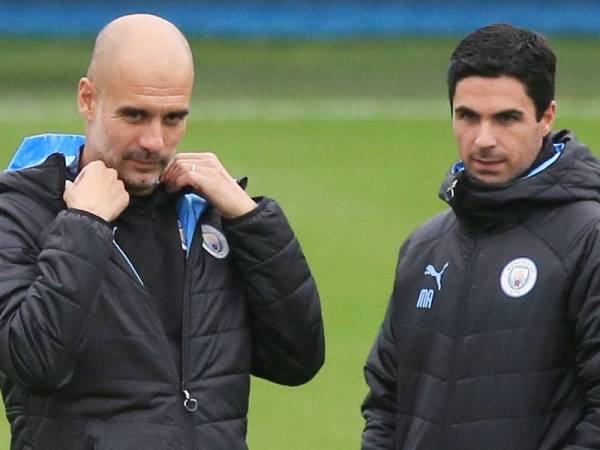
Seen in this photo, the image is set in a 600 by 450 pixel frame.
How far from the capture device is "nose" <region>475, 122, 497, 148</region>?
4.66 metres

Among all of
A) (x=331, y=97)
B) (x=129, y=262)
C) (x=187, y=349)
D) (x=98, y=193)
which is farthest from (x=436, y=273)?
(x=331, y=97)

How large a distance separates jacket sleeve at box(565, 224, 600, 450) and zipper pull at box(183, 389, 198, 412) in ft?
3.00

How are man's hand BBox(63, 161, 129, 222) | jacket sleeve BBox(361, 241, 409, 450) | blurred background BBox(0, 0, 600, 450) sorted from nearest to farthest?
man's hand BBox(63, 161, 129, 222)
jacket sleeve BBox(361, 241, 409, 450)
blurred background BBox(0, 0, 600, 450)

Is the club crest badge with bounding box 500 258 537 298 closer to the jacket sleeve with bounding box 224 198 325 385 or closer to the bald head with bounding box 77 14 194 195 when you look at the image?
the jacket sleeve with bounding box 224 198 325 385

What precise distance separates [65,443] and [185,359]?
36 centimetres

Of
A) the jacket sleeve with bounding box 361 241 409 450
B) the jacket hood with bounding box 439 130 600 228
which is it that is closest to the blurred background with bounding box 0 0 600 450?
the jacket sleeve with bounding box 361 241 409 450

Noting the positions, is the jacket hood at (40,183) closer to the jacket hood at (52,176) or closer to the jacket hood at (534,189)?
the jacket hood at (52,176)

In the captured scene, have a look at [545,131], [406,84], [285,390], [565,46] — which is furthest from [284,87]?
[545,131]

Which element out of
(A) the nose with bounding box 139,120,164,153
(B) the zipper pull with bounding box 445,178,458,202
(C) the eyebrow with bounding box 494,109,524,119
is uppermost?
(C) the eyebrow with bounding box 494,109,524,119

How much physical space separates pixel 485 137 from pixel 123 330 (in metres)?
1.03

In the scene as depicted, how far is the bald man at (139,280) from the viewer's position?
175 inches

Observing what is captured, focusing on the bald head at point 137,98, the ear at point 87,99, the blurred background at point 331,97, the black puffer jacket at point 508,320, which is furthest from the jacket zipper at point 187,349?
the blurred background at point 331,97

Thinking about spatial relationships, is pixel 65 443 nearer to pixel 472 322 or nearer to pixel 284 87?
pixel 472 322

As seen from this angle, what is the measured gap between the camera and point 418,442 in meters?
4.73
